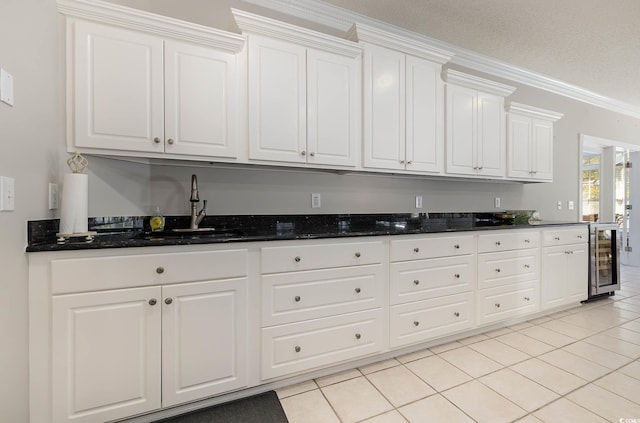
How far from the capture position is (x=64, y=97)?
1533 millimetres

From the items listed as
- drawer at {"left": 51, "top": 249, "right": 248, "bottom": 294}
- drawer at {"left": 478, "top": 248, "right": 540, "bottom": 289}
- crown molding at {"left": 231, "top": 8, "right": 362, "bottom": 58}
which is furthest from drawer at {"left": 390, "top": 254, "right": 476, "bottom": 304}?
crown molding at {"left": 231, "top": 8, "right": 362, "bottom": 58}

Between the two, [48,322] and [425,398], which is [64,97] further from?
[425,398]

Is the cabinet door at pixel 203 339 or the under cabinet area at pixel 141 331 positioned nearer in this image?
the under cabinet area at pixel 141 331

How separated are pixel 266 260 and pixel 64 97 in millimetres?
1404

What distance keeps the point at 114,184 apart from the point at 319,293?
1497mm

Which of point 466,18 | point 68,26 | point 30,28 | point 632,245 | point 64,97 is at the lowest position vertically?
point 632,245

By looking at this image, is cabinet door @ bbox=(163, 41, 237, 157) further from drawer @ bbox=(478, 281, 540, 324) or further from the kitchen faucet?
drawer @ bbox=(478, 281, 540, 324)

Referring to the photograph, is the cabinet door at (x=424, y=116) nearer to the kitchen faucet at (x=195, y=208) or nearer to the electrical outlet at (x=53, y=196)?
the kitchen faucet at (x=195, y=208)

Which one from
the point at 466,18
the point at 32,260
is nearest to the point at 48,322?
the point at 32,260

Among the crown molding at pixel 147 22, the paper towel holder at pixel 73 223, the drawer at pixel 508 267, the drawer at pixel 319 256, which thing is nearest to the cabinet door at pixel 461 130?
the drawer at pixel 508 267

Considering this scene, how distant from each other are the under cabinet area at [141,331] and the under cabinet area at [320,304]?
17cm

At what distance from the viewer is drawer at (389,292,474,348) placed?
81.7 inches

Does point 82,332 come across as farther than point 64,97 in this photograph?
No

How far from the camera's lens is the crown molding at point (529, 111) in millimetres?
3059
